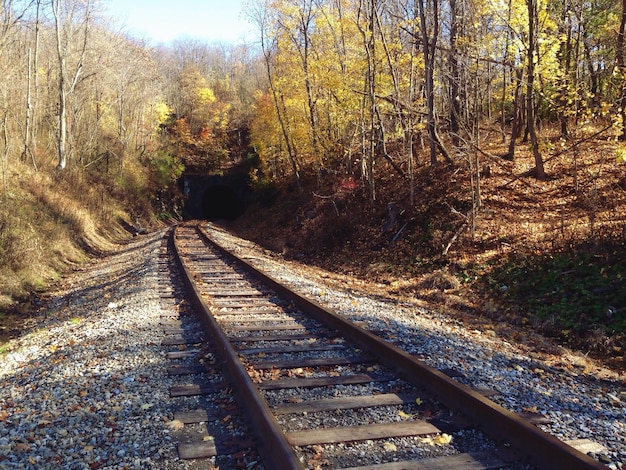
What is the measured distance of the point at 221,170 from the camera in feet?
161

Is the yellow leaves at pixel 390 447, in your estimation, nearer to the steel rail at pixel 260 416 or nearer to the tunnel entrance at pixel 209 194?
the steel rail at pixel 260 416

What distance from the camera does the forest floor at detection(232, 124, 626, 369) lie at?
8.69 meters

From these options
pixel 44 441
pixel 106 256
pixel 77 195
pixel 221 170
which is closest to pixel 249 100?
pixel 221 170

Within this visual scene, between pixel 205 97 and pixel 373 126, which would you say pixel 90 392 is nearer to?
pixel 373 126

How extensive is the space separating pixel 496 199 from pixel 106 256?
44.9 ft

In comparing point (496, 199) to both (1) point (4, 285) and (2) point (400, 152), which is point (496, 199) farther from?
(1) point (4, 285)

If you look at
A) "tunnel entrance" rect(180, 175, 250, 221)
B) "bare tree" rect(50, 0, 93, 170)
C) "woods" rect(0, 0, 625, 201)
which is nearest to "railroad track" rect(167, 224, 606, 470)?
"woods" rect(0, 0, 625, 201)

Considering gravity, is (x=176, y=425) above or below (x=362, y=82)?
below

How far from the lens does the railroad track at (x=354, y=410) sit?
356 centimetres

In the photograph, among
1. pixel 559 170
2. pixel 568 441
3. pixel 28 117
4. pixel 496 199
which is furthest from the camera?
pixel 28 117

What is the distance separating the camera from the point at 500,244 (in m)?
12.5

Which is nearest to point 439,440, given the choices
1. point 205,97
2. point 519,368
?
point 519,368

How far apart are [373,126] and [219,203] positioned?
3758 centimetres

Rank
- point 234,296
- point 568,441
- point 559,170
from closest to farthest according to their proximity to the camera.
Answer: point 568,441, point 234,296, point 559,170
